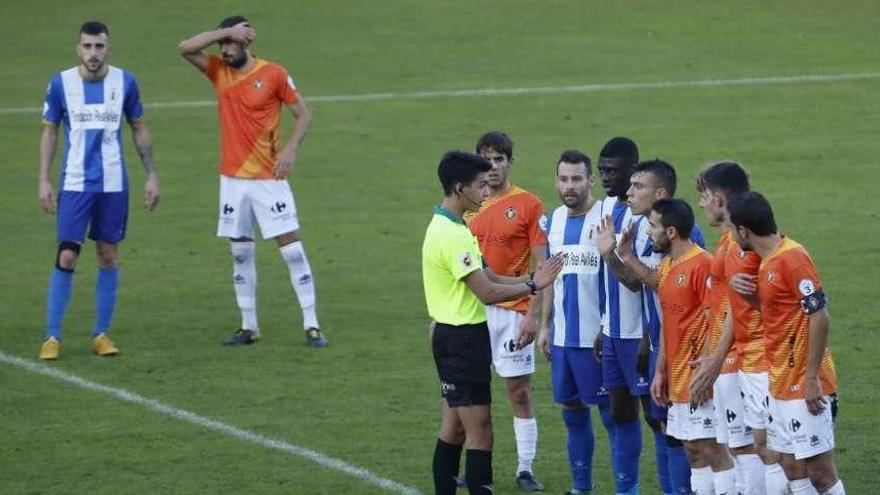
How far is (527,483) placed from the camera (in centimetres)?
1157

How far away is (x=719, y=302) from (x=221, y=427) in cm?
452

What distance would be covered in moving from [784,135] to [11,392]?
13.7 metres

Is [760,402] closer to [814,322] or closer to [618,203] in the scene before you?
[814,322]

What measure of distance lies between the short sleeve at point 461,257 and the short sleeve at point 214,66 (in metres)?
6.07

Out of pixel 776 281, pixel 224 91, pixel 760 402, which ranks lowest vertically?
pixel 760 402

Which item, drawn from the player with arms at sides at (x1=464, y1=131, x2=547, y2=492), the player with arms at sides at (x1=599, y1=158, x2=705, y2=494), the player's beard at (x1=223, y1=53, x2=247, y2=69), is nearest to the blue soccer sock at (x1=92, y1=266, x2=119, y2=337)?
the player's beard at (x1=223, y1=53, x2=247, y2=69)

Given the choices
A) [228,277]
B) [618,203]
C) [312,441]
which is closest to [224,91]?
[228,277]

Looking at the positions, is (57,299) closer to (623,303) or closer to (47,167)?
(47,167)

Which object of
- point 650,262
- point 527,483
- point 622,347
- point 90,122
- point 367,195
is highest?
point 90,122

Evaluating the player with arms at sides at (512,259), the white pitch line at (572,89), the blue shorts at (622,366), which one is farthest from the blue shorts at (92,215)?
the white pitch line at (572,89)

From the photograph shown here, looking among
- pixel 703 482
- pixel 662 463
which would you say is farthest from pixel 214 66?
pixel 703 482

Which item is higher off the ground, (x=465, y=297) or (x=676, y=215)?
(x=676, y=215)

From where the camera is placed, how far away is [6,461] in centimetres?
1225

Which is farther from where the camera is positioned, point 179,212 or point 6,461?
point 179,212
